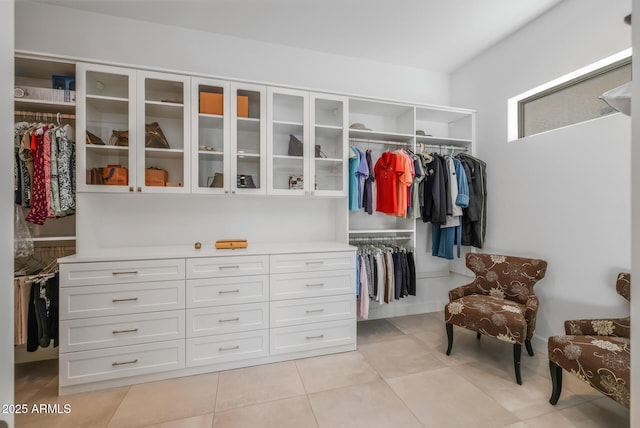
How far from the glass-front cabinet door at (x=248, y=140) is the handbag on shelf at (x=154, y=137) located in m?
0.53

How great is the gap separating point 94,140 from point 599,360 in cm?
354

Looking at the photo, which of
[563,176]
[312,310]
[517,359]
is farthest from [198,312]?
[563,176]

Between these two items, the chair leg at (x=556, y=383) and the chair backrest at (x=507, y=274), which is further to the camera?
the chair backrest at (x=507, y=274)

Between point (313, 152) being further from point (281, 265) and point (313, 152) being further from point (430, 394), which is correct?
point (430, 394)

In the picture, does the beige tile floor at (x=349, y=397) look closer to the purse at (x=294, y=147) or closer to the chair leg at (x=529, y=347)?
the chair leg at (x=529, y=347)

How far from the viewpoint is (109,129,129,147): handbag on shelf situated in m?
2.09

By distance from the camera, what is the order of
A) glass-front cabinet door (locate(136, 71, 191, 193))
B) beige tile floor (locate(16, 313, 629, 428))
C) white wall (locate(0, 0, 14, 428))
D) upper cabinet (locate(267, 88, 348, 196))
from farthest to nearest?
upper cabinet (locate(267, 88, 348, 196)) < glass-front cabinet door (locate(136, 71, 191, 193)) < beige tile floor (locate(16, 313, 629, 428)) < white wall (locate(0, 0, 14, 428))

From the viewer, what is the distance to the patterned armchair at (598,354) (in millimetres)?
1357

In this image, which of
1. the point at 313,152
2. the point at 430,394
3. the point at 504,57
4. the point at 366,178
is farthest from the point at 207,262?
the point at 504,57

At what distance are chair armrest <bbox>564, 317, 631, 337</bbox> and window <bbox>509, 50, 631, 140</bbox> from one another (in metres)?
1.49

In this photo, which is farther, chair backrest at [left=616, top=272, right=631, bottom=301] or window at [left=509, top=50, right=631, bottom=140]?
window at [left=509, top=50, right=631, bottom=140]

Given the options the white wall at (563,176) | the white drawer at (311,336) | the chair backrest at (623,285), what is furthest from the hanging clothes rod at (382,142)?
the chair backrest at (623,285)

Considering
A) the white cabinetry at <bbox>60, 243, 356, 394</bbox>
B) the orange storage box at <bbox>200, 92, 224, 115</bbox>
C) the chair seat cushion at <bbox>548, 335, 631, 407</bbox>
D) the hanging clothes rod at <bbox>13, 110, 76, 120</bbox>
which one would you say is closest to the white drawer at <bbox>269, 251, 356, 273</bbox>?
the white cabinetry at <bbox>60, 243, 356, 394</bbox>

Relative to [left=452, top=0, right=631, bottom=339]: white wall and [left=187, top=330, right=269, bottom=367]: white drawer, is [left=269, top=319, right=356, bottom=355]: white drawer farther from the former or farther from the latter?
[left=452, top=0, right=631, bottom=339]: white wall
